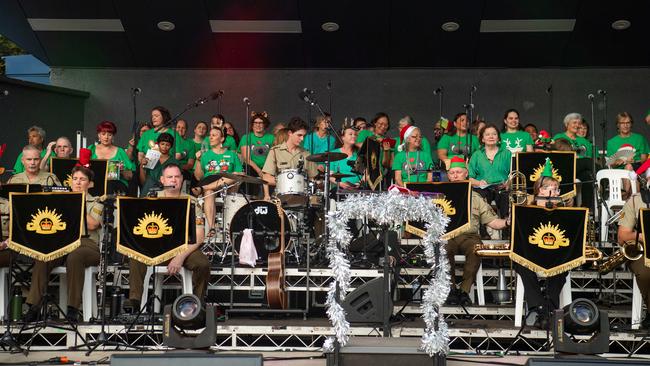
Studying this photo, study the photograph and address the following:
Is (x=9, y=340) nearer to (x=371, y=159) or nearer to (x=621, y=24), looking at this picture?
(x=371, y=159)

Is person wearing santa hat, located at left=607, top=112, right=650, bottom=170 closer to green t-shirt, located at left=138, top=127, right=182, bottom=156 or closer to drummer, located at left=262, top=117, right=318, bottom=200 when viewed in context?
drummer, located at left=262, top=117, right=318, bottom=200

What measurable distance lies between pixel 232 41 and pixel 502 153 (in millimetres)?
5239

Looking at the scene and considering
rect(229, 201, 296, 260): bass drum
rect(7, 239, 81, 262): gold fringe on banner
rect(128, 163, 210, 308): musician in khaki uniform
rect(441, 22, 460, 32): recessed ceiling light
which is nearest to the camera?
rect(7, 239, 81, 262): gold fringe on banner

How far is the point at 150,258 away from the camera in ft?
28.0

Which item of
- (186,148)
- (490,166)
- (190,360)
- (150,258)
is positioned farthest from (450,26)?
(190,360)

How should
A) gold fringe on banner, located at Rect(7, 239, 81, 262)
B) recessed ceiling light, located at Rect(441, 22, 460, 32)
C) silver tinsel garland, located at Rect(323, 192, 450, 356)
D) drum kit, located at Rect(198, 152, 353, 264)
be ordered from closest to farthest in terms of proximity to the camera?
silver tinsel garland, located at Rect(323, 192, 450, 356) < gold fringe on banner, located at Rect(7, 239, 81, 262) < drum kit, located at Rect(198, 152, 353, 264) < recessed ceiling light, located at Rect(441, 22, 460, 32)

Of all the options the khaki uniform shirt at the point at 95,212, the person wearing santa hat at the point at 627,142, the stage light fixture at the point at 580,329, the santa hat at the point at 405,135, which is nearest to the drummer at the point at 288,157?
the santa hat at the point at 405,135

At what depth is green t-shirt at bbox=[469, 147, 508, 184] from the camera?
1105 centimetres

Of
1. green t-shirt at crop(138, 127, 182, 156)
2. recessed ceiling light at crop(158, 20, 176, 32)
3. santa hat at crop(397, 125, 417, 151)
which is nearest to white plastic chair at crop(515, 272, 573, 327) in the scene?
santa hat at crop(397, 125, 417, 151)

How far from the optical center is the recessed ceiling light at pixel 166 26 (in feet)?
46.6

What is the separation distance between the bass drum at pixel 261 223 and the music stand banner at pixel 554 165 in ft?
9.16

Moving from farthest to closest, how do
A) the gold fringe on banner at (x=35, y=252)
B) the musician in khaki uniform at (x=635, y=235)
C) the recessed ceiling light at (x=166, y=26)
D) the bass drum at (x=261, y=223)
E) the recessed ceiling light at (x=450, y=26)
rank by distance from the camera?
1. the recessed ceiling light at (x=166, y=26)
2. the recessed ceiling light at (x=450, y=26)
3. the bass drum at (x=261, y=223)
4. the musician in khaki uniform at (x=635, y=235)
5. the gold fringe on banner at (x=35, y=252)

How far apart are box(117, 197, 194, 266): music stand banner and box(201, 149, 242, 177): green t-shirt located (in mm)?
2879

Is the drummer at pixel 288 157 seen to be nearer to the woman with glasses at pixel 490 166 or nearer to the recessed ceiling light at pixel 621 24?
the woman with glasses at pixel 490 166
